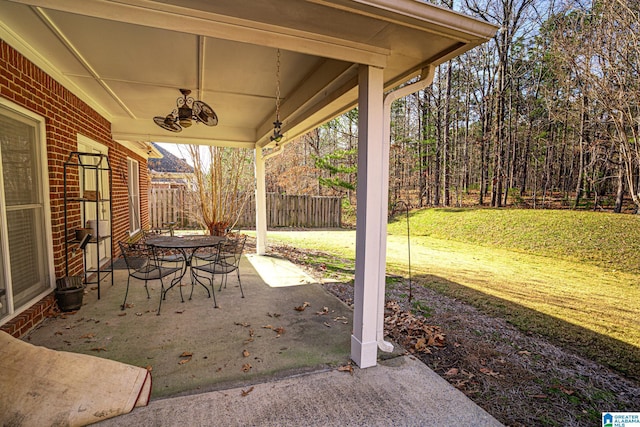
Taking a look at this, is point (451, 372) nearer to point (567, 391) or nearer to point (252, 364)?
point (567, 391)

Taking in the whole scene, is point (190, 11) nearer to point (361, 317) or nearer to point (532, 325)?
point (361, 317)

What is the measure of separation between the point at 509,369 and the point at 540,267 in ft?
15.1

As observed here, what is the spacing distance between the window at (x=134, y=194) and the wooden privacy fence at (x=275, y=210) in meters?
2.53

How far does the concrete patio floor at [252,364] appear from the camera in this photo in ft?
6.27

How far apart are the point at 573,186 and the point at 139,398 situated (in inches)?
672

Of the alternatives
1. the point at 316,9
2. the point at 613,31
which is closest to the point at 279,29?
the point at 316,9

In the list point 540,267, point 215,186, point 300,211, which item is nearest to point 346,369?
point 540,267

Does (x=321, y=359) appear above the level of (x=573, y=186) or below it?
below

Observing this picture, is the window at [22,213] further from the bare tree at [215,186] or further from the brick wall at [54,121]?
the bare tree at [215,186]

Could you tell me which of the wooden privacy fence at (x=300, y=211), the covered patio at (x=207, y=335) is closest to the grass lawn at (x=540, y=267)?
the covered patio at (x=207, y=335)

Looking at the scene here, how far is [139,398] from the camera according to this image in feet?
6.47

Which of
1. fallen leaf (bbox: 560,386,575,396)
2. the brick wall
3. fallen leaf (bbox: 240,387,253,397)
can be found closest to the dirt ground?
fallen leaf (bbox: 560,386,575,396)

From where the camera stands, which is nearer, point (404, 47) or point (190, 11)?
point (190, 11)

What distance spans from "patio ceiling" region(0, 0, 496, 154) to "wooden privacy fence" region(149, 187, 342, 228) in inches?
249
